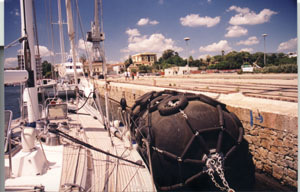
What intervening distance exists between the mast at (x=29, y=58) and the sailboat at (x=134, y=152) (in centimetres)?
1

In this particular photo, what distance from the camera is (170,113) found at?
12.4 ft

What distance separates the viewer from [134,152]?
12.5 feet

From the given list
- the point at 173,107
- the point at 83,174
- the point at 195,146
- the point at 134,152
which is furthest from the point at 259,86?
the point at 83,174

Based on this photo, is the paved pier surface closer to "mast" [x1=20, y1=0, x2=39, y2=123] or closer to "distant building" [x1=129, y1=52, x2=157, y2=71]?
"mast" [x1=20, y1=0, x2=39, y2=123]

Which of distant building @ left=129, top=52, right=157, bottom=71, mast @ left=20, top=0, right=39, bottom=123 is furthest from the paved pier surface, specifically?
distant building @ left=129, top=52, right=157, bottom=71

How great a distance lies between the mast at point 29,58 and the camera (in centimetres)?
271

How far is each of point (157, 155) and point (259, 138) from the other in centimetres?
285

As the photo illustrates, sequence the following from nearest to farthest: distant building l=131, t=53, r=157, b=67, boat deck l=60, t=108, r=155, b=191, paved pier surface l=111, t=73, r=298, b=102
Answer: boat deck l=60, t=108, r=155, b=191, paved pier surface l=111, t=73, r=298, b=102, distant building l=131, t=53, r=157, b=67

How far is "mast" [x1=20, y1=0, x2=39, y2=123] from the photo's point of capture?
8.89 feet

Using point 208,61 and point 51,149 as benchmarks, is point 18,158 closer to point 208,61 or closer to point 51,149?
point 51,149

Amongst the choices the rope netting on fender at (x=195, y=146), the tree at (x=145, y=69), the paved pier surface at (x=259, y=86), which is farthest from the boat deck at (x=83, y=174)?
the tree at (x=145, y=69)

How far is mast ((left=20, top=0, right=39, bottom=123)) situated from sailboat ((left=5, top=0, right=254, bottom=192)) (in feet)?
0.04

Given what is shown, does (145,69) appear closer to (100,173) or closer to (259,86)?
(259,86)

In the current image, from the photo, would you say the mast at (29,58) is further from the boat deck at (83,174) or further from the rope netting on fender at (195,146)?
the rope netting on fender at (195,146)
